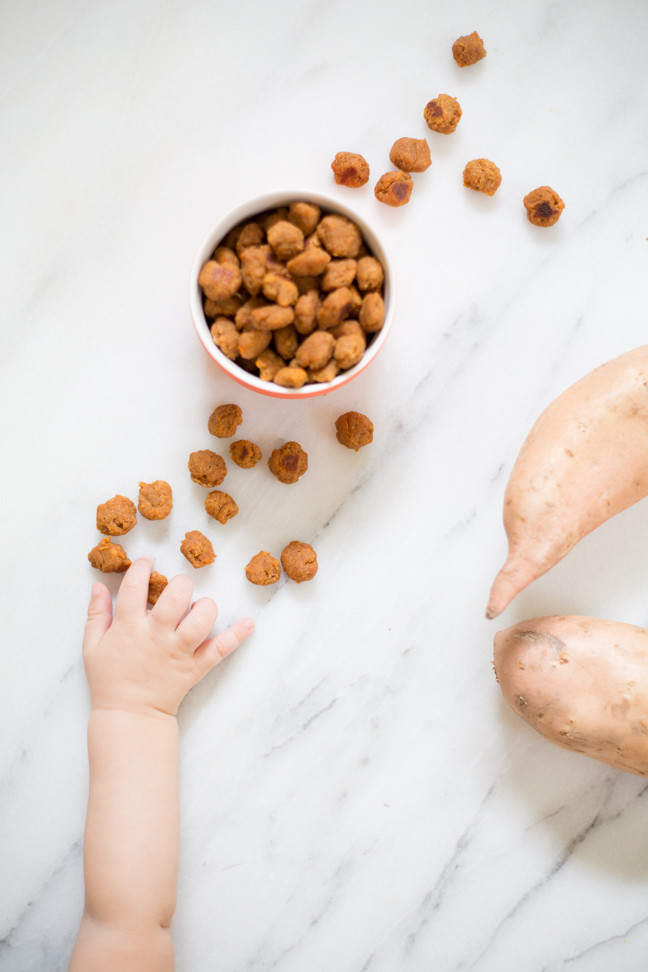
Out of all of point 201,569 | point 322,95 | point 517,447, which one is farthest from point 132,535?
point 322,95

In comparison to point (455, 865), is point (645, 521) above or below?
above

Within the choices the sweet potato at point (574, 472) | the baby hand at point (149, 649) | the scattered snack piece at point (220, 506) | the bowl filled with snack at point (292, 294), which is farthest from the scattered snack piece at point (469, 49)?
the baby hand at point (149, 649)

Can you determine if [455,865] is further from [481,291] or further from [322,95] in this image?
[322,95]

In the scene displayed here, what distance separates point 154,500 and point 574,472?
0.53 metres

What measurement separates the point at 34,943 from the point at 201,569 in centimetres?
56

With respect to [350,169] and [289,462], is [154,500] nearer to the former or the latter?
[289,462]

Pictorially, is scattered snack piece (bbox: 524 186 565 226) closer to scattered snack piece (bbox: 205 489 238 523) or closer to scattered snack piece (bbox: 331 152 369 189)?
scattered snack piece (bbox: 331 152 369 189)

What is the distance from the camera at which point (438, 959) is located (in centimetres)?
95

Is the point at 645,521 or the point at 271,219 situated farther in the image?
the point at 645,521

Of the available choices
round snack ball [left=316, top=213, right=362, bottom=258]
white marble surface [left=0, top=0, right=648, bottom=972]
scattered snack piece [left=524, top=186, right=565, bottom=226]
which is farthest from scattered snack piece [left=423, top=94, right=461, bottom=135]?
round snack ball [left=316, top=213, right=362, bottom=258]

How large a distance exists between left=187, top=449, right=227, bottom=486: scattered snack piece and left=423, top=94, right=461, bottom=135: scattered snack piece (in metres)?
0.53

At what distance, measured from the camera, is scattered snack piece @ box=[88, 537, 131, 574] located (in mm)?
901

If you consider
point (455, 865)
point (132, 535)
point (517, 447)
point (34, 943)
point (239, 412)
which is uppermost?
point (517, 447)

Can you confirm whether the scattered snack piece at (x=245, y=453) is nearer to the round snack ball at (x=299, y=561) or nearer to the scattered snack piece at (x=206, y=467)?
the scattered snack piece at (x=206, y=467)
